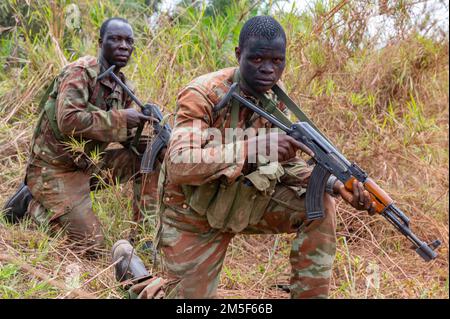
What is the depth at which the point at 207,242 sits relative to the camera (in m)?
3.22

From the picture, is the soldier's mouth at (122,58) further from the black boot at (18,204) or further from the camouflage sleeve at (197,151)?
the camouflage sleeve at (197,151)

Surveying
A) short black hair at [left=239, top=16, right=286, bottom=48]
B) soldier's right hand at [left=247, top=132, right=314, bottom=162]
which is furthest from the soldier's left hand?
short black hair at [left=239, top=16, right=286, bottom=48]

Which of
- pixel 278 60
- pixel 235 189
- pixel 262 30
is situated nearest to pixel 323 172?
pixel 235 189

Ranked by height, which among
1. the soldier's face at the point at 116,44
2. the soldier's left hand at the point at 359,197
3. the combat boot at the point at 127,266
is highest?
the soldier's face at the point at 116,44

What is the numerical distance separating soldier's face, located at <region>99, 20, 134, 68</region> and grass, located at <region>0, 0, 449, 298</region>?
0.58 m

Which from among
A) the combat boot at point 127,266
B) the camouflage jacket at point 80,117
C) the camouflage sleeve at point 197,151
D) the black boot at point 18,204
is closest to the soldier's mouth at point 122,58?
the camouflage jacket at point 80,117

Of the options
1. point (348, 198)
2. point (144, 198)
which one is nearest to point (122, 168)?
point (144, 198)

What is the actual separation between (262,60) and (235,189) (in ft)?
2.08

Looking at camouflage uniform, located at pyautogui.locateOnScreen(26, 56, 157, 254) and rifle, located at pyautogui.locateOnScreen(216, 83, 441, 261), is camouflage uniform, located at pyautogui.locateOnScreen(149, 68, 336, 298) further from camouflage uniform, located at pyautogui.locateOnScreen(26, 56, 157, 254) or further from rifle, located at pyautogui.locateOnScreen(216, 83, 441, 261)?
camouflage uniform, located at pyautogui.locateOnScreen(26, 56, 157, 254)

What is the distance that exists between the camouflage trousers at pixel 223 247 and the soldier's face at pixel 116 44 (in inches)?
74.2

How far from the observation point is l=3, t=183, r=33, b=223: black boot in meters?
4.80

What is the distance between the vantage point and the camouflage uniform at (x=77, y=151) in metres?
4.52

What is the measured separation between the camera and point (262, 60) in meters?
3.07

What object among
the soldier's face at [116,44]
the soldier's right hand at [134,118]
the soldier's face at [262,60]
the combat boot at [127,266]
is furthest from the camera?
the soldier's face at [116,44]
